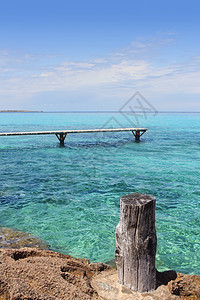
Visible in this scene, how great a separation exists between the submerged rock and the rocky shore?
180cm

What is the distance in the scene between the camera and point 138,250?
3039mm

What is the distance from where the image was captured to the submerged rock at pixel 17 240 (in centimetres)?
552

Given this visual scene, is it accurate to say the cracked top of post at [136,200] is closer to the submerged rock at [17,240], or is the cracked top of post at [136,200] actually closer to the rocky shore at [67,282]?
the rocky shore at [67,282]

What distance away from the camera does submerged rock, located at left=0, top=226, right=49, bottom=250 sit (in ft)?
18.1

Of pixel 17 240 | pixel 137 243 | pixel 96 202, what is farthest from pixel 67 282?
pixel 96 202

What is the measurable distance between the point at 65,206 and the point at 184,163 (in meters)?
9.20

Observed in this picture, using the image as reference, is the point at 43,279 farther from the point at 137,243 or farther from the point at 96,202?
the point at 96,202

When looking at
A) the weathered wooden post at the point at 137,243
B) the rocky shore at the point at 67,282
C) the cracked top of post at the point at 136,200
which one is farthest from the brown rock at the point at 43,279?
the cracked top of post at the point at 136,200

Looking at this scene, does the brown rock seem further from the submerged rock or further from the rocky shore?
the submerged rock

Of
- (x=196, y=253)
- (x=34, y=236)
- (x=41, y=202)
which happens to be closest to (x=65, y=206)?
(x=41, y=202)

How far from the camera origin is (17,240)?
573cm

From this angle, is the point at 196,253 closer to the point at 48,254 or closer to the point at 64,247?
the point at 64,247

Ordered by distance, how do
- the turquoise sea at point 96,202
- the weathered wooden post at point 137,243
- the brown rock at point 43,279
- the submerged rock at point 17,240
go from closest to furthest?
the brown rock at point 43,279, the weathered wooden post at point 137,243, the submerged rock at point 17,240, the turquoise sea at point 96,202

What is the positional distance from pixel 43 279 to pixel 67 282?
0.28 meters
